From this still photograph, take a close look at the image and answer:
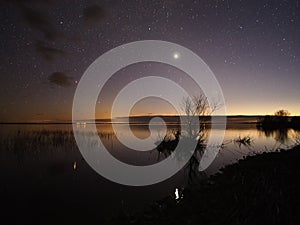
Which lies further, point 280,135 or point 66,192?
point 280,135

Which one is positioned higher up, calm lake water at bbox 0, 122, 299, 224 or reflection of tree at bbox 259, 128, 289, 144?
reflection of tree at bbox 259, 128, 289, 144

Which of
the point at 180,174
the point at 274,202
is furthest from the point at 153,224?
the point at 180,174

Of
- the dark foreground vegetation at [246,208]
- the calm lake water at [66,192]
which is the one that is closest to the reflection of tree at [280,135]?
the calm lake water at [66,192]

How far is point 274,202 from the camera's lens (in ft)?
16.1

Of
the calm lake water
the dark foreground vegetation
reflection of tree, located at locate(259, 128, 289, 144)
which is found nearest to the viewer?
the dark foreground vegetation

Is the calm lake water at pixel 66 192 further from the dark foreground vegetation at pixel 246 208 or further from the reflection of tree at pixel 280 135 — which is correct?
the reflection of tree at pixel 280 135

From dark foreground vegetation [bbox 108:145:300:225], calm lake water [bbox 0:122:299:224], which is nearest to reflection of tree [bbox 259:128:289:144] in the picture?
calm lake water [bbox 0:122:299:224]

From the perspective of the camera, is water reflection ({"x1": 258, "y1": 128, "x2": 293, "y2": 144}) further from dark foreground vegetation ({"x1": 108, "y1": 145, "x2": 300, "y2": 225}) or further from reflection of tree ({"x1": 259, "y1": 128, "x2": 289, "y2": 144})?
dark foreground vegetation ({"x1": 108, "y1": 145, "x2": 300, "y2": 225})

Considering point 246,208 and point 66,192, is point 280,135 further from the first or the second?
point 246,208

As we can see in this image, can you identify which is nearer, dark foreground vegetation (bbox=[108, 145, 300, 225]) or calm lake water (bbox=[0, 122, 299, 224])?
dark foreground vegetation (bbox=[108, 145, 300, 225])

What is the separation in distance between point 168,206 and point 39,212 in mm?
5057

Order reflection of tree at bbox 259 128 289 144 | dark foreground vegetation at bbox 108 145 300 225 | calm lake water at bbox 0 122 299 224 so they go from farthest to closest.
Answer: reflection of tree at bbox 259 128 289 144, calm lake water at bbox 0 122 299 224, dark foreground vegetation at bbox 108 145 300 225

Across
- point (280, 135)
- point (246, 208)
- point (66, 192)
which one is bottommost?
point (66, 192)

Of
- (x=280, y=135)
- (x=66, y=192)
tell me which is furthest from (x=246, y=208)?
(x=280, y=135)
